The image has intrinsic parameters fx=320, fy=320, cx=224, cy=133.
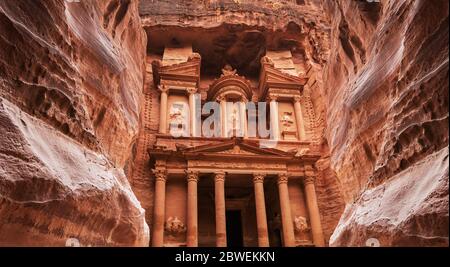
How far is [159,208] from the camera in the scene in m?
14.6

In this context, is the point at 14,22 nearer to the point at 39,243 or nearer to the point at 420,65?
the point at 39,243

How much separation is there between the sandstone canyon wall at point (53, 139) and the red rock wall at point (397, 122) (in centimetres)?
267

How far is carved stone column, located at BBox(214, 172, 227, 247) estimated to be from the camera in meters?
14.1

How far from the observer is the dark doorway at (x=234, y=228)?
55.0ft

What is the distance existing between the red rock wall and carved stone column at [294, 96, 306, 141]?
48.2ft

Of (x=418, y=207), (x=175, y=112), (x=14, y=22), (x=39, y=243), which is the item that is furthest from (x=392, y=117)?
(x=175, y=112)

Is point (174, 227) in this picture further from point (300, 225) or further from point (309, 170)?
point (309, 170)

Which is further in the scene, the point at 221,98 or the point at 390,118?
the point at 221,98

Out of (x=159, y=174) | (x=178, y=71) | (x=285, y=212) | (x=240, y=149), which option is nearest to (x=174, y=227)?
(x=159, y=174)

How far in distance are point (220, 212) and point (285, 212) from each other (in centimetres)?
310

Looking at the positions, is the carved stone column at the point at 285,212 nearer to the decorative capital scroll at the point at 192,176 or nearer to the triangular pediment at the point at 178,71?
the decorative capital scroll at the point at 192,176

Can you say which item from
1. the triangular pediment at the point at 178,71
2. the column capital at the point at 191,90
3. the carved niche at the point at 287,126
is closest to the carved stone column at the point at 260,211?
the carved niche at the point at 287,126

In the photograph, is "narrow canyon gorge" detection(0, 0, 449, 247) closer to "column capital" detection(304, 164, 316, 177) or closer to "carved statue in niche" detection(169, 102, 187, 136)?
"carved statue in niche" detection(169, 102, 187, 136)

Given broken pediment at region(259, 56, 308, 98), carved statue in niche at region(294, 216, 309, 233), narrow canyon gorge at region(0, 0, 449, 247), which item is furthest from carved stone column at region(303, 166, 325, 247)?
narrow canyon gorge at region(0, 0, 449, 247)
